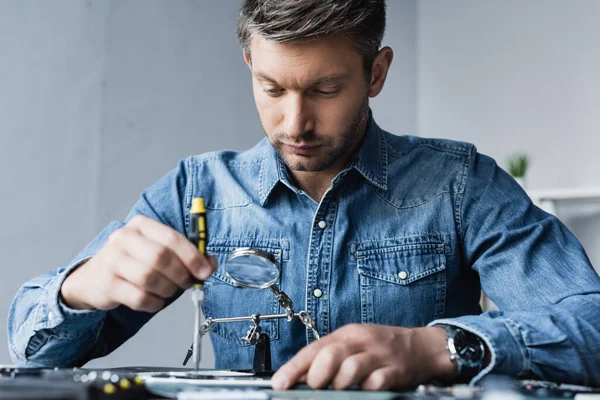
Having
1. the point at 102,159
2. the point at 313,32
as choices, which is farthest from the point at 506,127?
the point at 313,32

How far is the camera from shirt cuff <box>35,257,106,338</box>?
1.28 m

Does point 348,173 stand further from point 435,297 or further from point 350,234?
point 435,297

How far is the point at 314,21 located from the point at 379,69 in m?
0.29

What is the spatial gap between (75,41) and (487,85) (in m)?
1.99

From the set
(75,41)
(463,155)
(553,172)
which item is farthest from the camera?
(553,172)

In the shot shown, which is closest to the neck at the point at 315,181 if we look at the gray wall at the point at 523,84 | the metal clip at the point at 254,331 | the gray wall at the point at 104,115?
the metal clip at the point at 254,331

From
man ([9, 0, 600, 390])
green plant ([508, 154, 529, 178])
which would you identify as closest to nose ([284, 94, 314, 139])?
man ([9, 0, 600, 390])

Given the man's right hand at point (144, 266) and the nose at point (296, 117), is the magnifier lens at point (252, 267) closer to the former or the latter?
the man's right hand at point (144, 266)

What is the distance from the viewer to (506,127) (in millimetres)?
3572

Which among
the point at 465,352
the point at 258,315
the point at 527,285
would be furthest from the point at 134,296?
the point at 527,285

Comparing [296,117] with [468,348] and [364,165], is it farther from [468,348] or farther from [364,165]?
[468,348]

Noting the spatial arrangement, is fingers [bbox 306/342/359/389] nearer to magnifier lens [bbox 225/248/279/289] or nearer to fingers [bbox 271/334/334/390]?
fingers [bbox 271/334/334/390]

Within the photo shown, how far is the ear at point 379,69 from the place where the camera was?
166 cm

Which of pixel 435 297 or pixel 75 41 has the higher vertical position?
pixel 75 41
